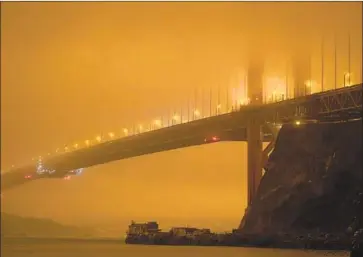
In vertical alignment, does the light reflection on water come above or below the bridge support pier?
below

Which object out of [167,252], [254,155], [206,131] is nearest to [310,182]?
[254,155]

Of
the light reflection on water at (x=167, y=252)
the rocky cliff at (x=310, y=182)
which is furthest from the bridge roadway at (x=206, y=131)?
the light reflection on water at (x=167, y=252)

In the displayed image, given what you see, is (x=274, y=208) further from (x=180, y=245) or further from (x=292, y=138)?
(x=180, y=245)

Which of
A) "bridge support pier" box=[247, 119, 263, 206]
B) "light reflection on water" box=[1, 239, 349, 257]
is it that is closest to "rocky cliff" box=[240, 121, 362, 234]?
"light reflection on water" box=[1, 239, 349, 257]

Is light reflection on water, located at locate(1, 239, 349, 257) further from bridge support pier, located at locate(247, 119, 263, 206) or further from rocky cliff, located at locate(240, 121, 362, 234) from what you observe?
bridge support pier, located at locate(247, 119, 263, 206)

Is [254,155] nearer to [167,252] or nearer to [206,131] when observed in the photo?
[206,131]
